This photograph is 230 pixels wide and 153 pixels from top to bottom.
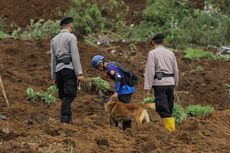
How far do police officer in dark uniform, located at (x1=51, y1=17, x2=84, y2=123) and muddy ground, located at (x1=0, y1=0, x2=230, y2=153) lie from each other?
1.34 ft

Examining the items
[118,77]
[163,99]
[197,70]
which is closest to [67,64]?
[118,77]

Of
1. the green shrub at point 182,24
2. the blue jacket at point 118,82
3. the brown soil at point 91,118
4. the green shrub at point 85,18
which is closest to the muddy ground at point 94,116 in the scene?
the brown soil at point 91,118

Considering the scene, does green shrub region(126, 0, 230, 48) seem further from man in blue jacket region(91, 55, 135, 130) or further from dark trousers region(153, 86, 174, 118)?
man in blue jacket region(91, 55, 135, 130)

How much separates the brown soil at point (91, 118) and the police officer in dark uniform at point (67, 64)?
42 centimetres

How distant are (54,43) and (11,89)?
3610 mm

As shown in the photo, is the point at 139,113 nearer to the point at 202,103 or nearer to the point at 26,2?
the point at 202,103

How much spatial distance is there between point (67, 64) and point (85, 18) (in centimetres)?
1171

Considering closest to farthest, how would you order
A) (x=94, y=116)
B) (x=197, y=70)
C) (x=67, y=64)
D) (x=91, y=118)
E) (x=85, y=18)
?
1. (x=67, y=64)
2. (x=91, y=118)
3. (x=94, y=116)
4. (x=197, y=70)
5. (x=85, y=18)

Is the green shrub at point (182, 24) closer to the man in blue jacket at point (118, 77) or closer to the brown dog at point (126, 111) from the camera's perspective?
the man in blue jacket at point (118, 77)

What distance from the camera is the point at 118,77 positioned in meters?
9.37

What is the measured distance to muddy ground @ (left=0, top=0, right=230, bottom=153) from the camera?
753cm

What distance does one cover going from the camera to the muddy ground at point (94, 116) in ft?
24.7

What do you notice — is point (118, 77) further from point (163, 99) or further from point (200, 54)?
point (200, 54)

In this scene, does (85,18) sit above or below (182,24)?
above
